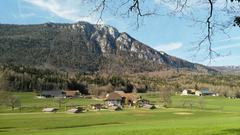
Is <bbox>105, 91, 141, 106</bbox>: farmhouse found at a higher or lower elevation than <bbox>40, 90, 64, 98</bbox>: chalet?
lower

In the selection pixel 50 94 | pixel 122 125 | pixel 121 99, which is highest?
pixel 50 94

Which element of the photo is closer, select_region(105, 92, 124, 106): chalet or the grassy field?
the grassy field

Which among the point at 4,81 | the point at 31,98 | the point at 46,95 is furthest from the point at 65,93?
the point at 4,81

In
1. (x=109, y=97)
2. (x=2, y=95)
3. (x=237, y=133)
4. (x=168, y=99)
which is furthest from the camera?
(x=109, y=97)

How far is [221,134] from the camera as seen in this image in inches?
660

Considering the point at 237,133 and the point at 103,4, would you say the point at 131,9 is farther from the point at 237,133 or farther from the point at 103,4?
the point at 237,133

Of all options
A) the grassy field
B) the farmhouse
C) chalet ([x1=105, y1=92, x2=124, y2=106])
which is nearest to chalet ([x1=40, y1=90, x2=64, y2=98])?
the farmhouse

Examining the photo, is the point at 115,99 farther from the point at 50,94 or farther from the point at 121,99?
the point at 50,94

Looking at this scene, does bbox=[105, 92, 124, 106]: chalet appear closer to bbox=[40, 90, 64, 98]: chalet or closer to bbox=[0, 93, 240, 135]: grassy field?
bbox=[40, 90, 64, 98]: chalet

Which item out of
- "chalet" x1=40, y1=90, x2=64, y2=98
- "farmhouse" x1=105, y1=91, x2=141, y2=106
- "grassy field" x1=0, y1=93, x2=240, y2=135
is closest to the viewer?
"grassy field" x1=0, y1=93, x2=240, y2=135

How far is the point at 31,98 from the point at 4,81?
276 ft

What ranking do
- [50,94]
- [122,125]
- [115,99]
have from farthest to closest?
[50,94]
[115,99]
[122,125]

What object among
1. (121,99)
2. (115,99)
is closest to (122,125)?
(115,99)

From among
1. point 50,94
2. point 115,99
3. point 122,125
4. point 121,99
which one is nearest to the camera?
point 122,125
